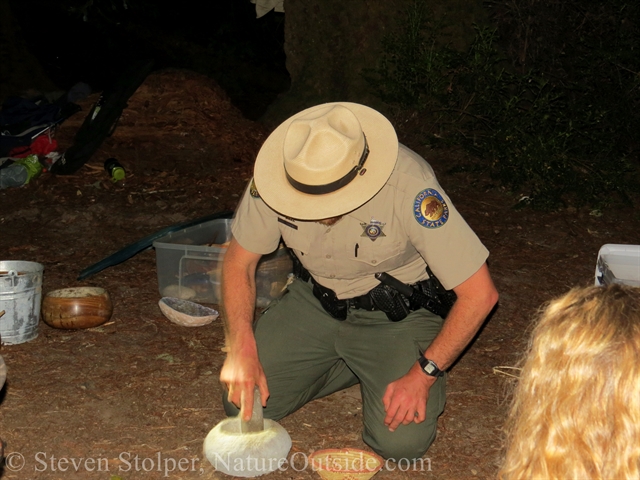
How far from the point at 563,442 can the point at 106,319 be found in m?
3.62

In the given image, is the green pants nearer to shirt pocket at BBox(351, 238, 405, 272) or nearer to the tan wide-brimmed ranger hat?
shirt pocket at BBox(351, 238, 405, 272)

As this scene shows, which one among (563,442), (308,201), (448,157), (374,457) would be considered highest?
(563,442)

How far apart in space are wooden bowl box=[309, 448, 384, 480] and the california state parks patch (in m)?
1.10

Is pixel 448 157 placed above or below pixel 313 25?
below

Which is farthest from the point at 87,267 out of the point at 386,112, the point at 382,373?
the point at 386,112

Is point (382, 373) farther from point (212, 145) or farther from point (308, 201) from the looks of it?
point (212, 145)

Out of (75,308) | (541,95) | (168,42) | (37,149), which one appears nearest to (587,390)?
(75,308)

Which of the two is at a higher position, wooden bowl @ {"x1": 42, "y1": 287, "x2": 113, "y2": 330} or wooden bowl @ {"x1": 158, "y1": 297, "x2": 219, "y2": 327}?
wooden bowl @ {"x1": 42, "y1": 287, "x2": 113, "y2": 330}

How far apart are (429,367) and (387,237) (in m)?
0.61

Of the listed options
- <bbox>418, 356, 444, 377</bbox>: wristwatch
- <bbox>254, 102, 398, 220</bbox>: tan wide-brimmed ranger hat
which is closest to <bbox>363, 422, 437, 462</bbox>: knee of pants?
<bbox>418, 356, 444, 377</bbox>: wristwatch

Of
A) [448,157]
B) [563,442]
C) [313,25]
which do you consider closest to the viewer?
[563,442]

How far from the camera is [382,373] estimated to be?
144 inches

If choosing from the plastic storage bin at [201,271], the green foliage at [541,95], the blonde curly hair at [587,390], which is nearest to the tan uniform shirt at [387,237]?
the plastic storage bin at [201,271]

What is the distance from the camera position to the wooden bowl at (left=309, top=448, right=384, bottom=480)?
3371 millimetres
